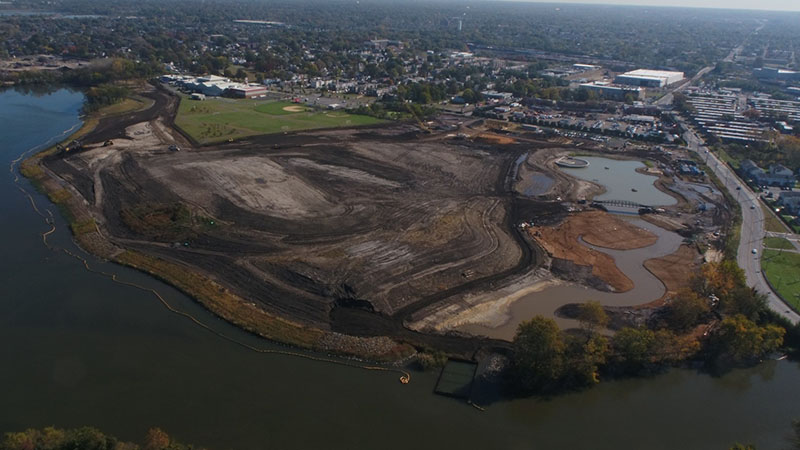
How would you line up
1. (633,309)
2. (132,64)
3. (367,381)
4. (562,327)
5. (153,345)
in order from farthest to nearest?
(132,64) → (633,309) → (562,327) → (153,345) → (367,381)

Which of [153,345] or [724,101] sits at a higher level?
[724,101]

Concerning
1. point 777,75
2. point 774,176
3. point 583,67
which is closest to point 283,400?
point 774,176

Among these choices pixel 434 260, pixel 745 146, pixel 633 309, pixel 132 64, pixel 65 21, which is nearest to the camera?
pixel 633 309

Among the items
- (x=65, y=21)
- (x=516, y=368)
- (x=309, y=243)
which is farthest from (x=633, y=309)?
(x=65, y=21)

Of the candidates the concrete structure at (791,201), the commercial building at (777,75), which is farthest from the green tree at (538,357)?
the commercial building at (777,75)

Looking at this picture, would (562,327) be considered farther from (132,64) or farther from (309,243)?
(132,64)

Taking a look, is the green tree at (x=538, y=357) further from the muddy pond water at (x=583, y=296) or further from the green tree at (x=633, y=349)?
the green tree at (x=633, y=349)

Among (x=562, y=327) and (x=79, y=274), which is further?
(x=79, y=274)
